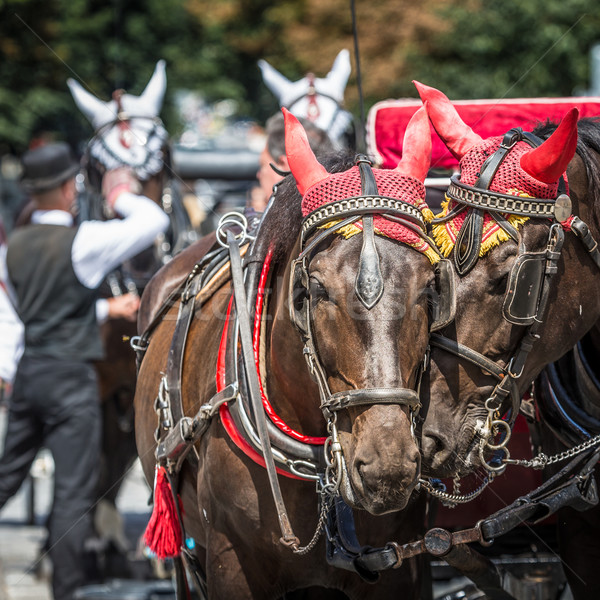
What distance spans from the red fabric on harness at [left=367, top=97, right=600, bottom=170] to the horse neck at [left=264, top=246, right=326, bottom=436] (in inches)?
49.1

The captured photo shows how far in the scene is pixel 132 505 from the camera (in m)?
8.12

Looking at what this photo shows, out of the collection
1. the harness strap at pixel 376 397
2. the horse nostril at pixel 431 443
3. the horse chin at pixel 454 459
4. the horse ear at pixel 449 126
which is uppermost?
the horse ear at pixel 449 126

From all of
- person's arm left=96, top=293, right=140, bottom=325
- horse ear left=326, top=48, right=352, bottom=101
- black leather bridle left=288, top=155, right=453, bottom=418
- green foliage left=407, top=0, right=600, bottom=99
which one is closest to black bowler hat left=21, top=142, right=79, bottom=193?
person's arm left=96, top=293, right=140, bottom=325

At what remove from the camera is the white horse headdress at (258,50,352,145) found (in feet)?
19.2

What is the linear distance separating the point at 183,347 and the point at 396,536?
0.93m

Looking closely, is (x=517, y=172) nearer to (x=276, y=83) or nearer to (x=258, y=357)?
(x=258, y=357)

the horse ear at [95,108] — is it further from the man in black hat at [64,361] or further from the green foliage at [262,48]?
the green foliage at [262,48]

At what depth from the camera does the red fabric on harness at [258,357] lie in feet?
8.93

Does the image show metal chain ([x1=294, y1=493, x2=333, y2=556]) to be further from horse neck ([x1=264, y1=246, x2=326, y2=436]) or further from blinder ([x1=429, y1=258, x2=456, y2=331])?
blinder ([x1=429, y1=258, x2=456, y2=331])

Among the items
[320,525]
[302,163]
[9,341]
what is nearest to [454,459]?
[320,525]

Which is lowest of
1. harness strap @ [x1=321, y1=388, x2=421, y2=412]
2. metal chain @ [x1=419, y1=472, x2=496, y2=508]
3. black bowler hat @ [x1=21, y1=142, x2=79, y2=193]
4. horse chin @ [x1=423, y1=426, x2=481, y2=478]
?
metal chain @ [x1=419, y1=472, x2=496, y2=508]

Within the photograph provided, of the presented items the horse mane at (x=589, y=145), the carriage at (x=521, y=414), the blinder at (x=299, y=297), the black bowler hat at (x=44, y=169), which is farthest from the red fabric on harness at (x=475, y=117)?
the black bowler hat at (x=44, y=169)

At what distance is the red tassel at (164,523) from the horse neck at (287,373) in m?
0.77

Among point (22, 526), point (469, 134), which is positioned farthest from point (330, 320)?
point (22, 526)
